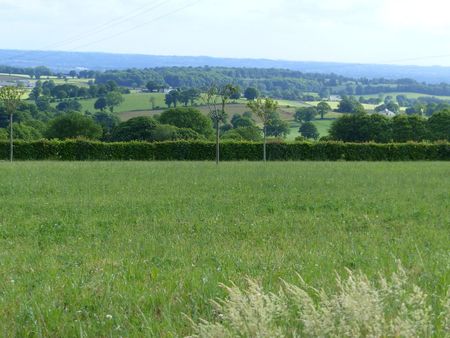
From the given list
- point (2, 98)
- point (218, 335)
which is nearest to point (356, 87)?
point (2, 98)

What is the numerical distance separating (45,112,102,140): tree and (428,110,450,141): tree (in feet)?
133

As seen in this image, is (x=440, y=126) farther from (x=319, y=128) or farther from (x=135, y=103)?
(x=135, y=103)

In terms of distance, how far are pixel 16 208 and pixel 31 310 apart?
30.0 ft

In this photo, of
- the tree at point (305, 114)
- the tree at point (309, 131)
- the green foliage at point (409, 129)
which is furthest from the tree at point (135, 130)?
the tree at point (305, 114)

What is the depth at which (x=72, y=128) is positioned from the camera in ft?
231

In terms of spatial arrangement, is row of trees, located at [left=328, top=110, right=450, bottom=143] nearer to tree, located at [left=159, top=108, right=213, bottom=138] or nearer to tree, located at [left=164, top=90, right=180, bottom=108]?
tree, located at [left=159, top=108, right=213, bottom=138]

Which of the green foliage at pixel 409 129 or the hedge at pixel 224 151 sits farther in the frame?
the green foliage at pixel 409 129

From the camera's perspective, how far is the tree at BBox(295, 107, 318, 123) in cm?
9300

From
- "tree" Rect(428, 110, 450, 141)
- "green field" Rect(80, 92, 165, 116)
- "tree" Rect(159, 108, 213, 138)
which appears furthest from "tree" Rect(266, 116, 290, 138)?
"green field" Rect(80, 92, 165, 116)

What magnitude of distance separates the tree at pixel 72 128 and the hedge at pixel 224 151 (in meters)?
24.6

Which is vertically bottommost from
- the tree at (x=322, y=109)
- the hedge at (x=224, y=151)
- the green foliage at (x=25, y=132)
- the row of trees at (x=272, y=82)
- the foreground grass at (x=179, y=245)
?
the green foliage at (x=25, y=132)

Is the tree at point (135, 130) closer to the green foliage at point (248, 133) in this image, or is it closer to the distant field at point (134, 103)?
the green foliage at point (248, 133)

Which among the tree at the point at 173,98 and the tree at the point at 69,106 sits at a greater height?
the tree at the point at 173,98

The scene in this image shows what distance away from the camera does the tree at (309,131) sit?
80.8m
